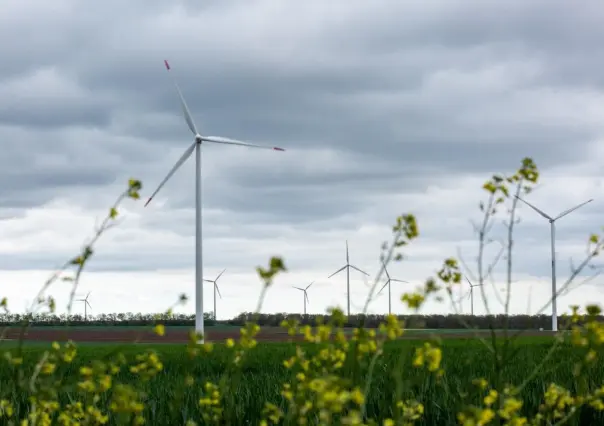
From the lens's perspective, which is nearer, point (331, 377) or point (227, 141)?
point (331, 377)

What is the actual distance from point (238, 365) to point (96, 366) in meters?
1.21

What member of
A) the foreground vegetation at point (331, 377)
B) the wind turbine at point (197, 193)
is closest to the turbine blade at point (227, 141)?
the wind turbine at point (197, 193)

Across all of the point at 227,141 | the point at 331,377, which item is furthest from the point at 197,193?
the point at 331,377

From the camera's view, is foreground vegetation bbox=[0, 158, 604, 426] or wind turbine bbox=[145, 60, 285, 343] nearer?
foreground vegetation bbox=[0, 158, 604, 426]

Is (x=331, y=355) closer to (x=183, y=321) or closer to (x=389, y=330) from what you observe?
(x=389, y=330)

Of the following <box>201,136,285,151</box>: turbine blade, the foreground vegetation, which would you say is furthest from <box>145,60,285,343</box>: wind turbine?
the foreground vegetation

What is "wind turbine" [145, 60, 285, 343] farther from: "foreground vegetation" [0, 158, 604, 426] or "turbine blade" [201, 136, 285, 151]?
"foreground vegetation" [0, 158, 604, 426]

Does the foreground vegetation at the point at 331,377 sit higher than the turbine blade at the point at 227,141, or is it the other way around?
the turbine blade at the point at 227,141

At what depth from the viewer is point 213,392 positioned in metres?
6.02

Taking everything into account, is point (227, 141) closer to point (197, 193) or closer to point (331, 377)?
point (197, 193)

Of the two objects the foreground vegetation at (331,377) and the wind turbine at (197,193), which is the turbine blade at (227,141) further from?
the foreground vegetation at (331,377)

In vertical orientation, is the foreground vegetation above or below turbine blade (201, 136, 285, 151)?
below

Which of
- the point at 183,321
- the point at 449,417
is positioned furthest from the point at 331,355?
the point at 183,321

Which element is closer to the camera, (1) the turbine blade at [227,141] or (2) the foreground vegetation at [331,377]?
(2) the foreground vegetation at [331,377]
